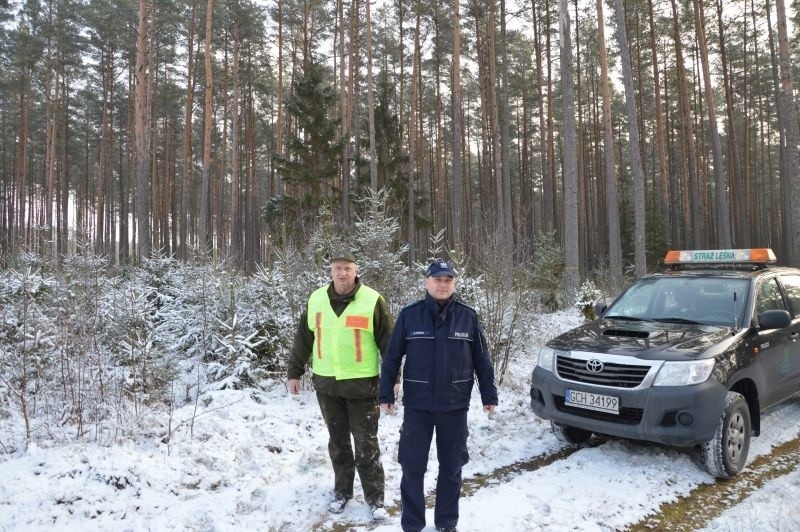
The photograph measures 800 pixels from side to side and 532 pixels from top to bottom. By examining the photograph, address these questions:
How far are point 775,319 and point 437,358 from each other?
3.68 m

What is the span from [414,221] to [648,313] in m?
17.8

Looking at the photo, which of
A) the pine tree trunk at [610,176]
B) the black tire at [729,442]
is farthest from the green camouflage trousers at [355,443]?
the pine tree trunk at [610,176]

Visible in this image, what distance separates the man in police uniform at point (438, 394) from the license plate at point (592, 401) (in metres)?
1.45

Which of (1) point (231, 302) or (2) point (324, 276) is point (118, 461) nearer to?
(1) point (231, 302)

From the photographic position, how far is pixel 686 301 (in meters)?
5.57

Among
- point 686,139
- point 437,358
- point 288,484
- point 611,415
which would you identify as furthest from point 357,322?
point 686,139

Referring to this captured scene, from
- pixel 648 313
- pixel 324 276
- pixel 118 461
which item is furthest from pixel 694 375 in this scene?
pixel 324 276

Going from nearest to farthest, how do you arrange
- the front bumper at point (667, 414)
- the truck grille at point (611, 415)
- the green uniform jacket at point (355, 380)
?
the green uniform jacket at point (355, 380) < the front bumper at point (667, 414) < the truck grille at point (611, 415)

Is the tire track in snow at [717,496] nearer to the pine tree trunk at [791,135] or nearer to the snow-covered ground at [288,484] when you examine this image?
the snow-covered ground at [288,484]

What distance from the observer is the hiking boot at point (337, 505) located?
13.2 feet

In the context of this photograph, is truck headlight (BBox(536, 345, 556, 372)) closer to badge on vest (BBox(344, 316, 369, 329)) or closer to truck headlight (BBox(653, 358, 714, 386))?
truck headlight (BBox(653, 358, 714, 386))

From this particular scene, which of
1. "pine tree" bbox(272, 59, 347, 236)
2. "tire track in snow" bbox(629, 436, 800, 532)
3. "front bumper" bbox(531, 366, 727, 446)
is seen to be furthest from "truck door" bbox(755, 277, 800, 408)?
"pine tree" bbox(272, 59, 347, 236)

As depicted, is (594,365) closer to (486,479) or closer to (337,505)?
(486,479)

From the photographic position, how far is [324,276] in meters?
8.29
